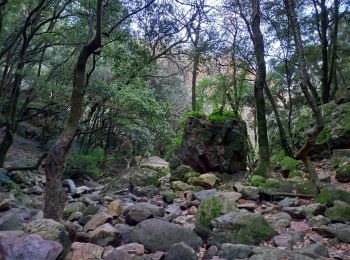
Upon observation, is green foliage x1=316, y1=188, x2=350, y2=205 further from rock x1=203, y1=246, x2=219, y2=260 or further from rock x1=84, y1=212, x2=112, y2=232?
rock x1=84, y1=212, x2=112, y2=232

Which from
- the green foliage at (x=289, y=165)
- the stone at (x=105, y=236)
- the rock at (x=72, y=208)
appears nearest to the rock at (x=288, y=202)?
the green foliage at (x=289, y=165)

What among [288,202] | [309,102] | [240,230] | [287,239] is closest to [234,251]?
[240,230]

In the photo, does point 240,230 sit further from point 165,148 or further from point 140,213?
point 165,148

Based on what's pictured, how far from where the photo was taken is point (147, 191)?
10.6 meters

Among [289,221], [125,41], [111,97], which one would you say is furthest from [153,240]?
[111,97]

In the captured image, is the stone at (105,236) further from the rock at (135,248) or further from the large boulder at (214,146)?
the large boulder at (214,146)

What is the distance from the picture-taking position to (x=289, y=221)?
646cm

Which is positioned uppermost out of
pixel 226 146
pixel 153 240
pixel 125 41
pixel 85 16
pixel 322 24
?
pixel 322 24

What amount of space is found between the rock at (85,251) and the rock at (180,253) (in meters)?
0.96

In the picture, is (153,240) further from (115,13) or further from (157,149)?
(157,149)

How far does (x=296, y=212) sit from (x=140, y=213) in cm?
286

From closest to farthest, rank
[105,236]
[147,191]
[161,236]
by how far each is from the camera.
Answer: [161,236] → [105,236] → [147,191]

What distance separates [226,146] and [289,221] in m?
6.27

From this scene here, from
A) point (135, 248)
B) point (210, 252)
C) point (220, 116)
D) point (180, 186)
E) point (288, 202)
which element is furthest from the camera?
point (220, 116)
